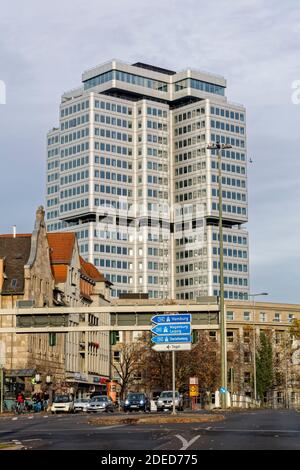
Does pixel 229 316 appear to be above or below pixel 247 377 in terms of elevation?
above

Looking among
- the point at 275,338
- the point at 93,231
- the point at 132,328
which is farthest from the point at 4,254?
the point at 93,231

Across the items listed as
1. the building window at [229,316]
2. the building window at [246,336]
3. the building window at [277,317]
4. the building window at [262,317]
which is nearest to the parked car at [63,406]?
the building window at [246,336]

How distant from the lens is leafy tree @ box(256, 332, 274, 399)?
142 metres

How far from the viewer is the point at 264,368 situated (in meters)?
143

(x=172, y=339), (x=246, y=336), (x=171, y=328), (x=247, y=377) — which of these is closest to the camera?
(x=172, y=339)

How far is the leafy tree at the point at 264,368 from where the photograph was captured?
142 m

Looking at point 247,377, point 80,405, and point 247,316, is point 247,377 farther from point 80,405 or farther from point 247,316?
point 80,405

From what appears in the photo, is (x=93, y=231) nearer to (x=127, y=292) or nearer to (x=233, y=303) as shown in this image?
(x=127, y=292)

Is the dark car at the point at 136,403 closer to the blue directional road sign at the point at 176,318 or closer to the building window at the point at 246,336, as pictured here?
the blue directional road sign at the point at 176,318

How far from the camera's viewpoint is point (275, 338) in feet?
525

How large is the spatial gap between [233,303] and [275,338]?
14.3 meters

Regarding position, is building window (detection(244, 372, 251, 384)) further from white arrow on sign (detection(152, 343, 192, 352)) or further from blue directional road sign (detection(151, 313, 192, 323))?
white arrow on sign (detection(152, 343, 192, 352))

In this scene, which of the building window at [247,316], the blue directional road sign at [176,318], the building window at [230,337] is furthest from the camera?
the building window at [247,316]

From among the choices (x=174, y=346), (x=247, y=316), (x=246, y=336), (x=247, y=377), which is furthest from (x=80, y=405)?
(x=247, y=316)
